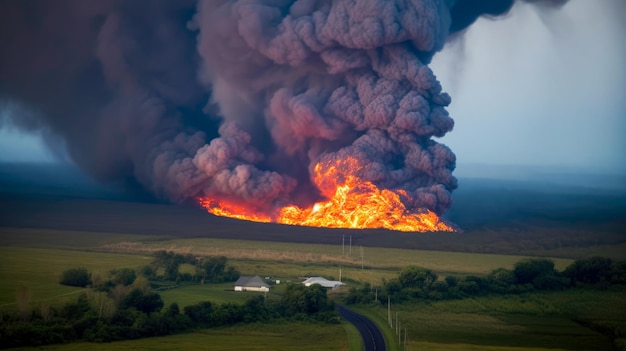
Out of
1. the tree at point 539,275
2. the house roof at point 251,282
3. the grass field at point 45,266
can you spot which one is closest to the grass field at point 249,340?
the grass field at point 45,266

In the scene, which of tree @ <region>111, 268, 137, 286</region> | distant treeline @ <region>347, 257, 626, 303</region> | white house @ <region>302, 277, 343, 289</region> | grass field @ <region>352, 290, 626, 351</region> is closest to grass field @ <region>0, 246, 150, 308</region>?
tree @ <region>111, 268, 137, 286</region>

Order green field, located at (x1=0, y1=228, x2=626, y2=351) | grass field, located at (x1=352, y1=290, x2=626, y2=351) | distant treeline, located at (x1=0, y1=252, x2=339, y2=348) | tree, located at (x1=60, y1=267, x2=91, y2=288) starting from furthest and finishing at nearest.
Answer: tree, located at (x1=60, y1=267, x2=91, y2=288), grass field, located at (x1=352, y1=290, x2=626, y2=351), green field, located at (x1=0, y1=228, x2=626, y2=351), distant treeline, located at (x1=0, y1=252, x2=339, y2=348)

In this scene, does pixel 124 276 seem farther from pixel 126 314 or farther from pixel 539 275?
pixel 539 275

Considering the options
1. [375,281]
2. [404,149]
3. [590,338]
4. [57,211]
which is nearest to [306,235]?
[404,149]

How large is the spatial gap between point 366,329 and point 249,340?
490 cm

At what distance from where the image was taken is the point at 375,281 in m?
49.5

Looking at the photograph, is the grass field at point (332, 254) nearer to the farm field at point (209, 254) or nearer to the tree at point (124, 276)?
the farm field at point (209, 254)

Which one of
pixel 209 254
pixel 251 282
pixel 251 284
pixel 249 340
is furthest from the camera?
pixel 209 254

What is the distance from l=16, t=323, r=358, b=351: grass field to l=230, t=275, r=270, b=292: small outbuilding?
7.22 metres

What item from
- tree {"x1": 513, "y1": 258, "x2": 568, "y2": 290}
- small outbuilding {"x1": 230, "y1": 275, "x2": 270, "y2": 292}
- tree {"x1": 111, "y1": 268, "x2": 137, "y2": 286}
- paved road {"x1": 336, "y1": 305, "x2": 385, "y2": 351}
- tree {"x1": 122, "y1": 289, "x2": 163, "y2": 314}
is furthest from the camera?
tree {"x1": 513, "y1": 258, "x2": 568, "y2": 290}

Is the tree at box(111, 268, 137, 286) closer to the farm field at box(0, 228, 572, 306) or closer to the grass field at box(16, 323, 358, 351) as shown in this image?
the farm field at box(0, 228, 572, 306)

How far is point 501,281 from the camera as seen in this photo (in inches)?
1895

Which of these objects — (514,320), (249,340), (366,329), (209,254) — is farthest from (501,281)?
(209,254)

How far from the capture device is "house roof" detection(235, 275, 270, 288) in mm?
46531
